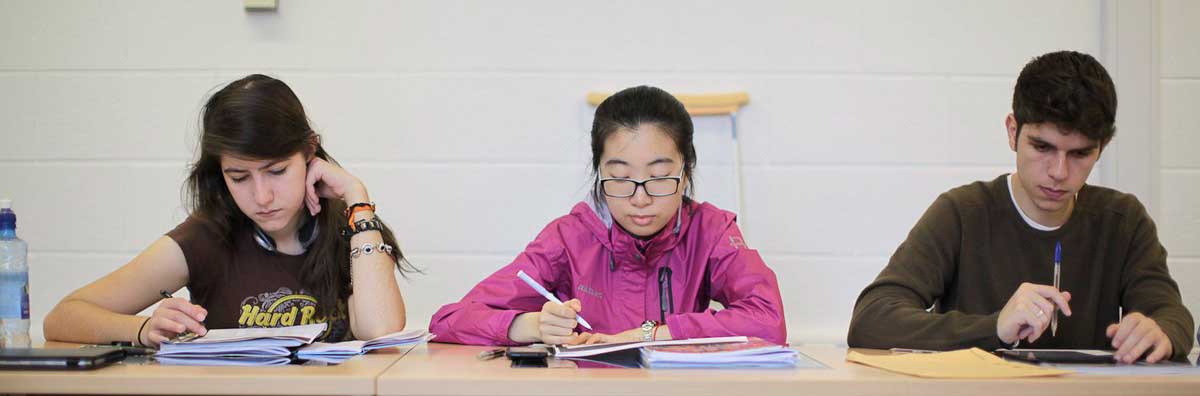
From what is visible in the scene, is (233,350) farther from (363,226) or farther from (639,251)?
(639,251)

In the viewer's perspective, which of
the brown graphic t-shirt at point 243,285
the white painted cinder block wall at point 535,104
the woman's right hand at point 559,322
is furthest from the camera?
the white painted cinder block wall at point 535,104

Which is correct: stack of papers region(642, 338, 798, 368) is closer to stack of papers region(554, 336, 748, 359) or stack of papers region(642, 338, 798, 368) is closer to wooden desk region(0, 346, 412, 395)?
stack of papers region(554, 336, 748, 359)

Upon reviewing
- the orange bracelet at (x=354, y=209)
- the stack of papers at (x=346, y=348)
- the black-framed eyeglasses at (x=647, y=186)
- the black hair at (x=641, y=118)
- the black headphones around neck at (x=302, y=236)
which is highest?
the black hair at (x=641, y=118)

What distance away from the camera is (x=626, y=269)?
1913 millimetres

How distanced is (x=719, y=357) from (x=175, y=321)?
0.85 metres

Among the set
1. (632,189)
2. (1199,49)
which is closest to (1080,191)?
(632,189)

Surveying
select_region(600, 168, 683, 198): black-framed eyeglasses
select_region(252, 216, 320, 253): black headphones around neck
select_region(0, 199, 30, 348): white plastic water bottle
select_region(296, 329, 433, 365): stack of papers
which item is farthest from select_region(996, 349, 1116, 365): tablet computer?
select_region(0, 199, 30, 348): white plastic water bottle

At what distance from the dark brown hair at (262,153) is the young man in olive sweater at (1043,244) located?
39.6 inches

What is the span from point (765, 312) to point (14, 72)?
230 centimetres

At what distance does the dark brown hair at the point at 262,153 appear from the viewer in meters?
1.69

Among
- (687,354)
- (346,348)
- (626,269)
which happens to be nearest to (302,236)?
(346,348)

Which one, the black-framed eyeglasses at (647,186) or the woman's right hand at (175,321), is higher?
the black-framed eyeglasses at (647,186)

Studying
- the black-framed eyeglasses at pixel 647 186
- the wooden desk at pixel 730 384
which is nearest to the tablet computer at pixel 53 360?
the wooden desk at pixel 730 384

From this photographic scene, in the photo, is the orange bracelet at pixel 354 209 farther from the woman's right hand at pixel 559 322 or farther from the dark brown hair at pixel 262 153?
the woman's right hand at pixel 559 322
